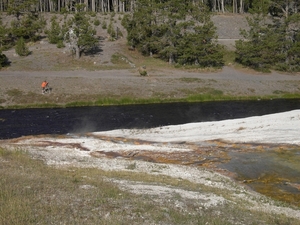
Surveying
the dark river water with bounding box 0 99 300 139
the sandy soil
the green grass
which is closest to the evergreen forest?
the sandy soil

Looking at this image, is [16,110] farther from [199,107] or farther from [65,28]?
[65,28]

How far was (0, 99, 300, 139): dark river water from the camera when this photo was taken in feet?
140

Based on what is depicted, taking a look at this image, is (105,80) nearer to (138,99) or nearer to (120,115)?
(138,99)

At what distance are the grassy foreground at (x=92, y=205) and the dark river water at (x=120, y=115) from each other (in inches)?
838

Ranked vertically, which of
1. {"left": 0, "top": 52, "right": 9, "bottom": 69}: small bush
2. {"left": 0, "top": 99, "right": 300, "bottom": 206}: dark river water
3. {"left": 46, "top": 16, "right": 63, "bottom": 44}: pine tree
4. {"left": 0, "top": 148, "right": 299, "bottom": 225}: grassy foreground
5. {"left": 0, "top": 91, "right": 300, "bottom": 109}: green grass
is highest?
{"left": 46, "top": 16, "right": 63, "bottom": 44}: pine tree

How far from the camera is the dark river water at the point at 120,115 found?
42.7 meters

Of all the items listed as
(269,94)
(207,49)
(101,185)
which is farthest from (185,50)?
(101,185)

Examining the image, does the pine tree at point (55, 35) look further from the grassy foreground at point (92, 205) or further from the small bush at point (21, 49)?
the grassy foreground at point (92, 205)

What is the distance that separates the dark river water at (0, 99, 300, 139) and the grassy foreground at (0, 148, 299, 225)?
21.3 metres

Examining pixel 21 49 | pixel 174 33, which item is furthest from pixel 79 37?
pixel 174 33

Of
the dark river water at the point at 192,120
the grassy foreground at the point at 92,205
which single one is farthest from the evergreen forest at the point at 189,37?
the grassy foreground at the point at 92,205

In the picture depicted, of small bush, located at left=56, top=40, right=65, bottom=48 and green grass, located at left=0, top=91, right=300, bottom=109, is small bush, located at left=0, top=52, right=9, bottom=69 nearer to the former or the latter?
small bush, located at left=56, top=40, right=65, bottom=48

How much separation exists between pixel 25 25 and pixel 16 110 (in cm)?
4279

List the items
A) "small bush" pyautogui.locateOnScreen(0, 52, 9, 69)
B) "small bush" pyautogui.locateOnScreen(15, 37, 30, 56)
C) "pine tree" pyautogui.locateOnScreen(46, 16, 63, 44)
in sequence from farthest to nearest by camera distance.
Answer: "pine tree" pyautogui.locateOnScreen(46, 16, 63, 44) < "small bush" pyautogui.locateOnScreen(15, 37, 30, 56) < "small bush" pyautogui.locateOnScreen(0, 52, 9, 69)
